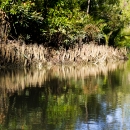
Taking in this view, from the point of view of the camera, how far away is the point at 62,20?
70.7 ft

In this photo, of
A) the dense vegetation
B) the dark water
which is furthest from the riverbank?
the dark water

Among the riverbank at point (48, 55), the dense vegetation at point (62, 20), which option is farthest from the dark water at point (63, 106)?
the dense vegetation at point (62, 20)

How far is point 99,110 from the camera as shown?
283 inches

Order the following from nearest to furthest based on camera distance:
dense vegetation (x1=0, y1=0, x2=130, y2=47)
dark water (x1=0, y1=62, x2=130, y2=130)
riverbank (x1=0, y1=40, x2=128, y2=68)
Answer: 1. dark water (x1=0, y1=62, x2=130, y2=130)
2. riverbank (x1=0, y1=40, x2=128, y2=68)
3. dense vegetation (x1=0, y1=0, x2=130, y2=47)

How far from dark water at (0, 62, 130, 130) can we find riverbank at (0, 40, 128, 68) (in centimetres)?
559

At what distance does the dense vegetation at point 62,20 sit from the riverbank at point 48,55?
0.88m

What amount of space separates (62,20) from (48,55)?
2337 millimetres

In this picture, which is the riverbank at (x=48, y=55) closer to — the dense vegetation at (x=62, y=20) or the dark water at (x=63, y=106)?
→ the dense vegetation at (x=62, y=20)

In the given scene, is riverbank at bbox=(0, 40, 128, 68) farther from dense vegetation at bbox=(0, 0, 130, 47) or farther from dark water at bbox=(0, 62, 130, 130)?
dark water at bbox=(0, 62, 130, 130)

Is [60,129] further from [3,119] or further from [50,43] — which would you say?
[50,43]

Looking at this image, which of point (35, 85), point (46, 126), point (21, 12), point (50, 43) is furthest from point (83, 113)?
point (50, 43)

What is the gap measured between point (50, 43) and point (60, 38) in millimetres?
653

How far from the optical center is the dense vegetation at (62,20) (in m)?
19.1

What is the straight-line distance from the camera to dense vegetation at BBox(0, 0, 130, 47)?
62.8 feet
